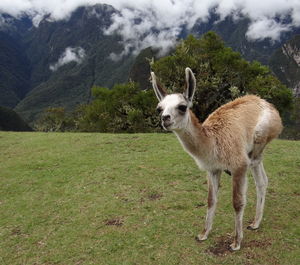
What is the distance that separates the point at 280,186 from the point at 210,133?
380 centimetres

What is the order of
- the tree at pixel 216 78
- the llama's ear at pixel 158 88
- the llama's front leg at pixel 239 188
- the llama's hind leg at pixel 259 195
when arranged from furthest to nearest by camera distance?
the tree at pixel 216 78
the llama's hind leg at pixel 259 195
the llama's front leg at pixel 239 188
the llama's ear at pixel 158 88

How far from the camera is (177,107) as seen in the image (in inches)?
180

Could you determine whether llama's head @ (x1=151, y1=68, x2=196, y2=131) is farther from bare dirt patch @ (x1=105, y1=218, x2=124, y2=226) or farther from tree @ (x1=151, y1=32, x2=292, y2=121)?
tree @ (x1=151, y1=32, x2=292, y2=121)

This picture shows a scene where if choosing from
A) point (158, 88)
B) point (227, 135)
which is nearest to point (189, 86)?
point (158, 88)

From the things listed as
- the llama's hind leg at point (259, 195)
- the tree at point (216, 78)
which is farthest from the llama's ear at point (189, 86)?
the tree at point (216, 78)

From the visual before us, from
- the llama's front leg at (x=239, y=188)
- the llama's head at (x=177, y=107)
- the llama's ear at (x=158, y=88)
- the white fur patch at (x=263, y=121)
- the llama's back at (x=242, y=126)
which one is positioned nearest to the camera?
the llama's head at (x=177, y=107)

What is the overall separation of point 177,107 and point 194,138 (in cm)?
65

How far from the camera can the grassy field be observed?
216 inches

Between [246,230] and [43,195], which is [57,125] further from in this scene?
[246,230]

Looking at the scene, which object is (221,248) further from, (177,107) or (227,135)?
(177,107)

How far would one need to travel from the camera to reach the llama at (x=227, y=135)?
467 cm

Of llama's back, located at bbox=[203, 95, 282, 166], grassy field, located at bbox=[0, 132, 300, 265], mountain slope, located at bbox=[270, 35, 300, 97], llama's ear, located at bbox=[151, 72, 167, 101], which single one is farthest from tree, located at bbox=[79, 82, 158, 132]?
mountain slope, located at bbox=[270, 35, 300, 97]

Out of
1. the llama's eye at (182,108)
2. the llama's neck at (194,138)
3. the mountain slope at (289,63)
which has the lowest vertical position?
the llama's neck at (194,138)

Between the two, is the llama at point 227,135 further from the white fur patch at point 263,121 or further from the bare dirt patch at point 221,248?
the bare dirt patch at point 221,248
